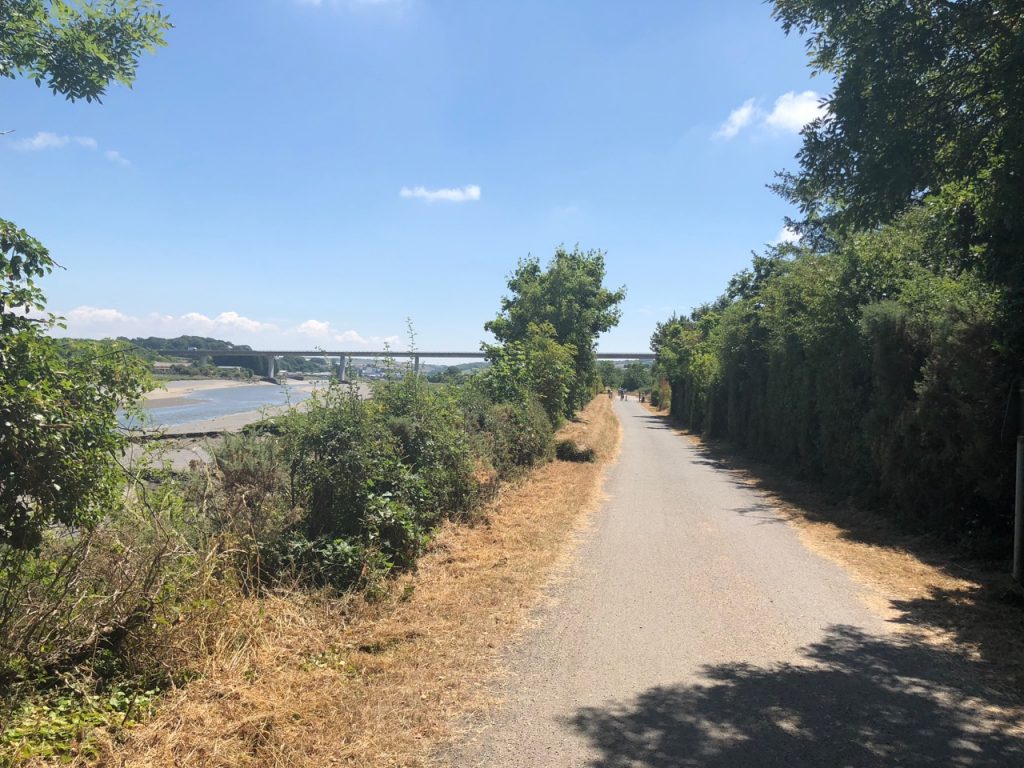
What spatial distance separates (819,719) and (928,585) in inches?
152

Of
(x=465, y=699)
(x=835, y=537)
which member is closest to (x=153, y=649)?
(x=465, y=699)

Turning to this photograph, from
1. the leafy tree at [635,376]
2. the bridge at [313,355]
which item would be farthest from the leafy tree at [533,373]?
the leafy tree at [635,376]

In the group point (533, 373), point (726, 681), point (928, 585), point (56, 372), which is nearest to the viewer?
point (56, 372)

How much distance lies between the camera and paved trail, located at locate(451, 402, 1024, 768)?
3566mm

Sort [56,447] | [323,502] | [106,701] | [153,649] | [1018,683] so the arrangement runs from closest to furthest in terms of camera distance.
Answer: [56,447] → [106,701] → [153,649] → [1018,683] → [323,502]

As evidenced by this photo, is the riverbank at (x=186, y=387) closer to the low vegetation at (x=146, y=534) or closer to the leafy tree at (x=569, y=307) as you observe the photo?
the leafy tree at (x=569, y=307)

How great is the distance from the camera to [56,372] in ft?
11.5

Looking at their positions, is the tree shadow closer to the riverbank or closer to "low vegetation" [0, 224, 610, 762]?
"low vegetation" [0, 224, 610, 762]

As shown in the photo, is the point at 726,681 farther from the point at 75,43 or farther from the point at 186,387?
the point at 186,387

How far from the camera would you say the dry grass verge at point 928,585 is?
5.12m

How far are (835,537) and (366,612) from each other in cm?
674

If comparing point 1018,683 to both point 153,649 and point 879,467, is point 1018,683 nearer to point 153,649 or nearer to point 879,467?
point 153,649

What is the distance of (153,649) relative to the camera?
163 inches

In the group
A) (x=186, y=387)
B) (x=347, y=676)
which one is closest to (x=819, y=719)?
(x=347, y=676)
